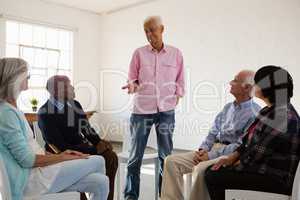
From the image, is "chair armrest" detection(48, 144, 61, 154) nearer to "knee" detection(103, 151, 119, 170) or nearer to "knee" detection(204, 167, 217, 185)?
"knee" detection(103, 151, 119, 170)

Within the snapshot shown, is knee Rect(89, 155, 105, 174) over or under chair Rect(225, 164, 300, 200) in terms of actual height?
over

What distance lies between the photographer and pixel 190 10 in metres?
5.39

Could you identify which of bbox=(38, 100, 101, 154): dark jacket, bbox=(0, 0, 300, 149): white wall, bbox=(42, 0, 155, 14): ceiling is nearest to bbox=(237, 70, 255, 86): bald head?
bbox=(0, 0, 300, 149): white wall

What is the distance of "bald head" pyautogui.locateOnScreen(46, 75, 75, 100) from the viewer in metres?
2.40

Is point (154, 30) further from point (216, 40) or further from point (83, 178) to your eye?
point (216, 40)

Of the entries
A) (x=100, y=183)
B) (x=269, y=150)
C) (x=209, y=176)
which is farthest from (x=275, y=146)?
(x=100, y=183)

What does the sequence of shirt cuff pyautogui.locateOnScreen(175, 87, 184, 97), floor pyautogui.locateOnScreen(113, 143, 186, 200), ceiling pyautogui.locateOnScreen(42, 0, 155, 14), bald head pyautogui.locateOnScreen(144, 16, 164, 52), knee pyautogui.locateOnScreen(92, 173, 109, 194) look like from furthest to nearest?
ceiling pyautogui.locateOnScreen(42, 0, 155, 14), floor pyautogui.locateOnScreen(113, 143, 186, 200), shirt cuff pyautogui.locateOnScreen(175, 87, 184, 97), bald head pyautogui.locateOnScreen(144, 16, 164, 52), knee pyautogui.locateOnScreen(92, 173, 109, 194)

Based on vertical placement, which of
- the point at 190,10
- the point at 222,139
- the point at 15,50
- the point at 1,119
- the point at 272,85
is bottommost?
the point at 222,139

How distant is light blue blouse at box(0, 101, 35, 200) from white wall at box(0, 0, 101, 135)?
4.75 meters

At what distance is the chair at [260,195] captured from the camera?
1.55m

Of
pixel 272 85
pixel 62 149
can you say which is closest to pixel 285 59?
pixel 272 85

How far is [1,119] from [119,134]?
17.7 feet

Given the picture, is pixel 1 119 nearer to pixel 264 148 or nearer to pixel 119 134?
pixel 264 148

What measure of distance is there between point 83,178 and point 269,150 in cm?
102
